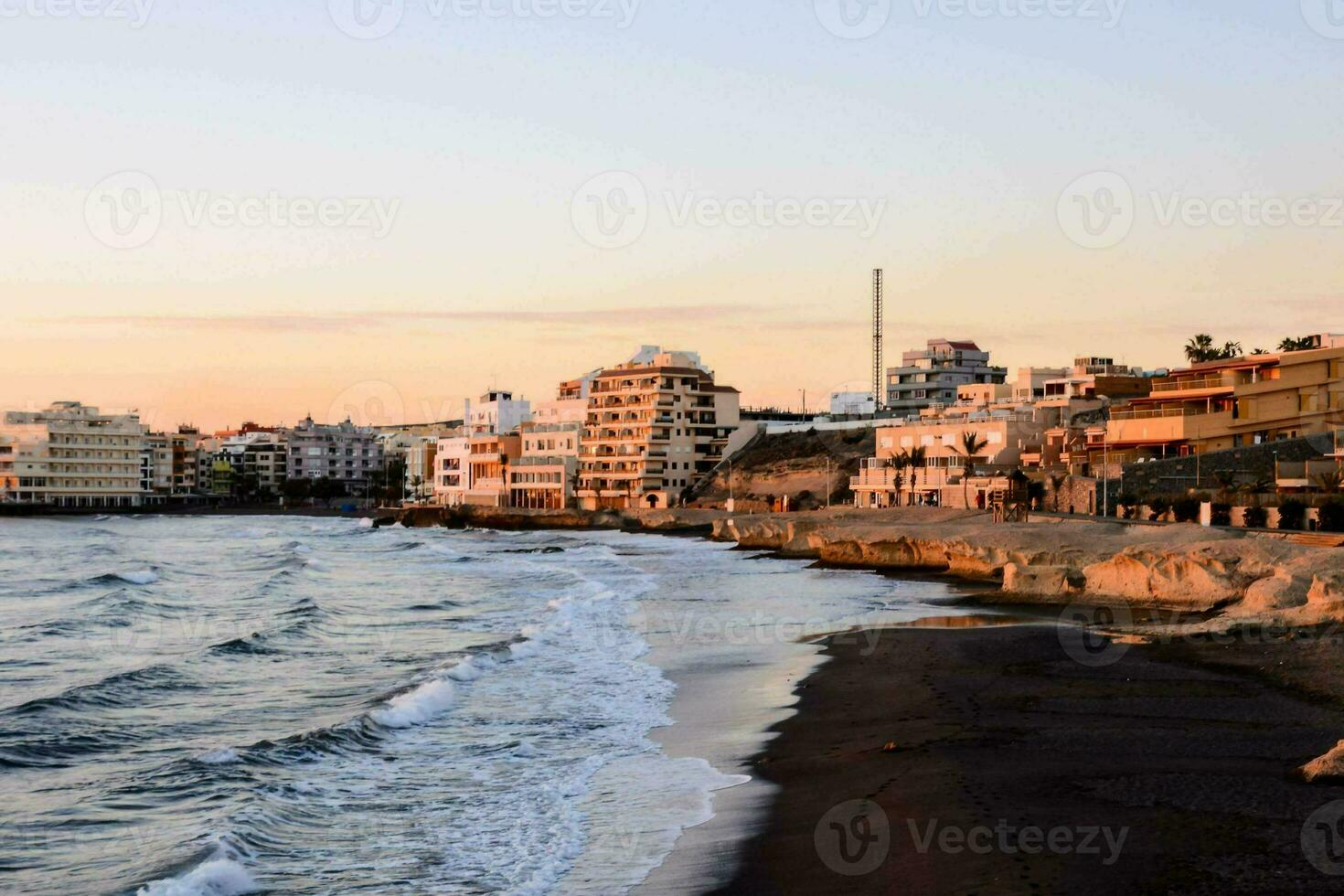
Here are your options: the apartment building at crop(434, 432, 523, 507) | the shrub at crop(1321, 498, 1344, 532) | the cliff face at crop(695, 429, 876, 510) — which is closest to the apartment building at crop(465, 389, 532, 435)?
the apartment building at crop(434, 432, 523, 507)

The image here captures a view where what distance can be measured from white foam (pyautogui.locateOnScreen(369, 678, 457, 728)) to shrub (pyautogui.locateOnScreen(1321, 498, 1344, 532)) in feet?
95.6

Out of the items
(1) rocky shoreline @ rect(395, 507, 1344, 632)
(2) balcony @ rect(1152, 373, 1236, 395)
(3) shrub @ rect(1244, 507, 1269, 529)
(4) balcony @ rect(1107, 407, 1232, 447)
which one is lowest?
(1) rocky shoreline @ rect(395, 507, 1344, 632)

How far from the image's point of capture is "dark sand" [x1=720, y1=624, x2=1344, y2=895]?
10.5 meters

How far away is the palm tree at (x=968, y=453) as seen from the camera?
78750mm

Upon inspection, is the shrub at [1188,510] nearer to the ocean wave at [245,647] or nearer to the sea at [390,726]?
the sea at [390,726]

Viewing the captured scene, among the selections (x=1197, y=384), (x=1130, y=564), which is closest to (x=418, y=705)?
(x=1130, y=564)

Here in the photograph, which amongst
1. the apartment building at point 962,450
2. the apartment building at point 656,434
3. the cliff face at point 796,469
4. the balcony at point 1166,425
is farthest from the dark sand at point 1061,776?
the apartment building at point 656,434

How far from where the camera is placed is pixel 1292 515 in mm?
42094

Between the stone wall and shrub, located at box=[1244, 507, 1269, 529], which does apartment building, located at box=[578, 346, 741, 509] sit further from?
shrub, located at box=[1244, 507, 1269, 529]

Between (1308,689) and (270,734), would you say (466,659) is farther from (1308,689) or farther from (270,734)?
(1308,689)

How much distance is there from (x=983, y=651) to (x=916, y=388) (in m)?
116

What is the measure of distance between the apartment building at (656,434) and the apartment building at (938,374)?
19066mm

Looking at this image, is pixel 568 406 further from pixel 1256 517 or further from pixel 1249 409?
pixel 1256 517

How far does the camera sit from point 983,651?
25125mm
